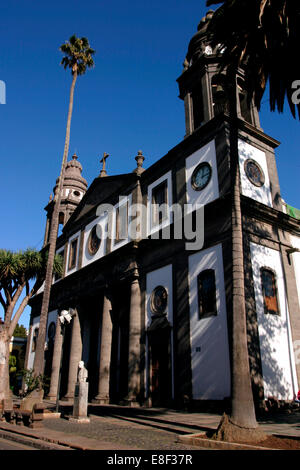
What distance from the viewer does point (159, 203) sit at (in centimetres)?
2241

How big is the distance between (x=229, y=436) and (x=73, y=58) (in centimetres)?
2326

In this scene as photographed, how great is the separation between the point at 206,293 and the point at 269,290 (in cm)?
289

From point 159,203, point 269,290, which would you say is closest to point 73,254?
point 159,203

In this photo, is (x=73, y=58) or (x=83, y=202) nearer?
(x=73, y=58)

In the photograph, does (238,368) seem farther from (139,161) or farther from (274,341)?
(139,161)

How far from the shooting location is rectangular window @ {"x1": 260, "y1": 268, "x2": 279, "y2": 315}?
16562 millimetres

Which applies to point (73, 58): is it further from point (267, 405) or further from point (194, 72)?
point (267, 405)

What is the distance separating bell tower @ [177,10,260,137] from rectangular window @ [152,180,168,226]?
11.1 ft

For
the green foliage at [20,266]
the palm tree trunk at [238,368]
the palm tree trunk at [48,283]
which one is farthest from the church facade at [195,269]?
the palm tree trunk at [238,368]

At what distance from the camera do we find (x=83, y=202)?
1222 inches

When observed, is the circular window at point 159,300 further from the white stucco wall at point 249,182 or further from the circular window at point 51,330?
the circular window at point 51,330

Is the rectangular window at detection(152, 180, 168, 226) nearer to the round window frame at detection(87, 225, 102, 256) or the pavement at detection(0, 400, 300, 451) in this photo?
the round window frame at detection(87, 225, 102, 256)

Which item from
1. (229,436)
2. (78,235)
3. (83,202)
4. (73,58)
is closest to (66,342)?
(78,235)
